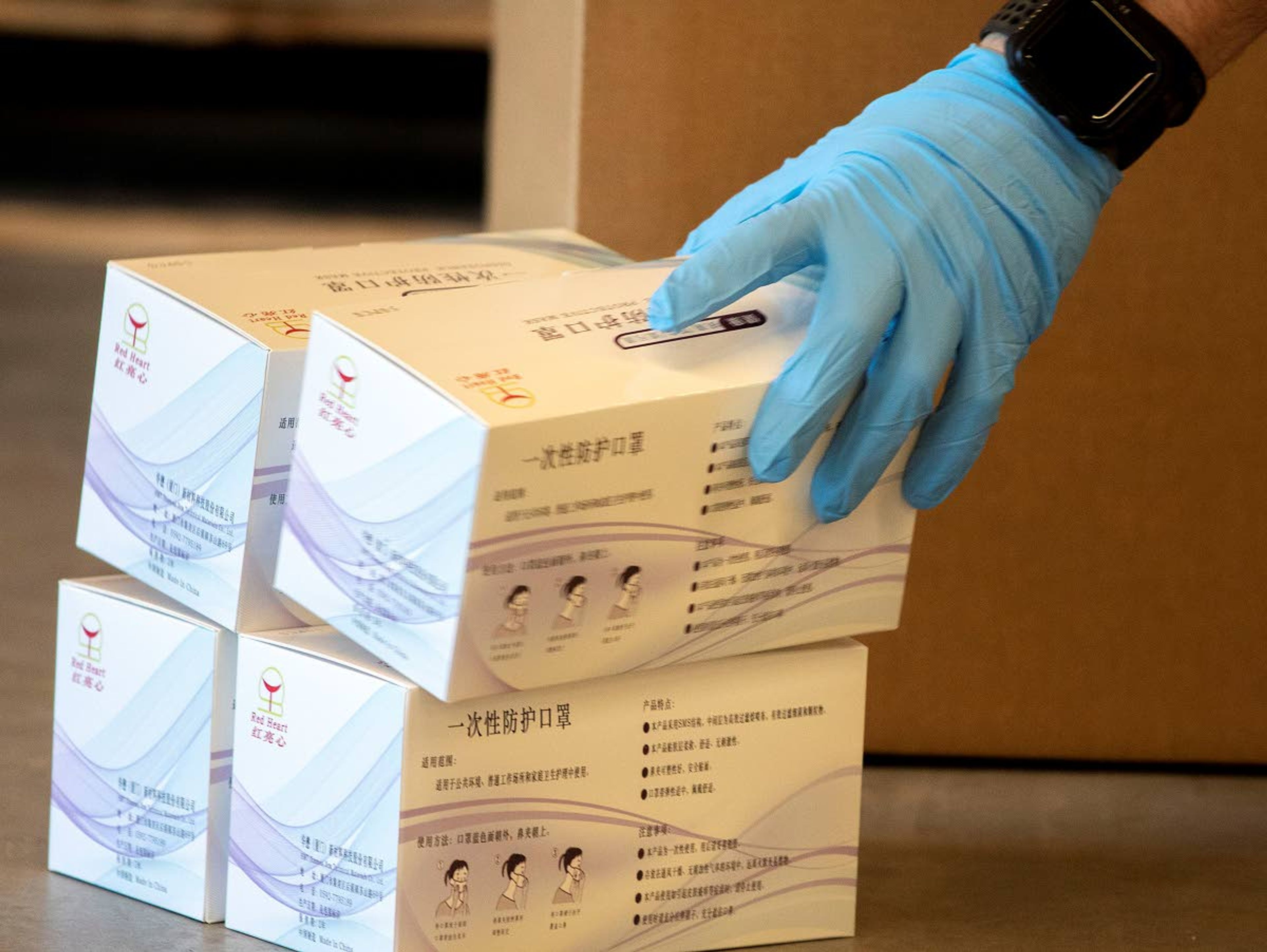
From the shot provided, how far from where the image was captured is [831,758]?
106cm

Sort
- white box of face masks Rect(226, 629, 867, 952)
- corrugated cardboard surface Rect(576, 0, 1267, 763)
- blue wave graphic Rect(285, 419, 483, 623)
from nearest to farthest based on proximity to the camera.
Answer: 1. blue wave graphic Rect(285, 419, 483, 623)
2. white box of face masks Rect(226, 629, 867, 952)
3. corrugated cardboard surface Rect(576, 0, 1267, 763)

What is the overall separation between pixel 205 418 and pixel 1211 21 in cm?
71

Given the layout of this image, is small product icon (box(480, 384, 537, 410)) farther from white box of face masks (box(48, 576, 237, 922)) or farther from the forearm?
the forearm

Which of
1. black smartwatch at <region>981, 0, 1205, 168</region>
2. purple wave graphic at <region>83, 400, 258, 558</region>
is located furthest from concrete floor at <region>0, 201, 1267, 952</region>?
black smartwatch at <region>981, 0, 1205, 168</region>

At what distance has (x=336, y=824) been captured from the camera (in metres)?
0.94

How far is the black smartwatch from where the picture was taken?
40.3 inches

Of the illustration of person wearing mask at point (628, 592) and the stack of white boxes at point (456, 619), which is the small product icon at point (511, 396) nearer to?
the stack of white boxes at point (456, 619)

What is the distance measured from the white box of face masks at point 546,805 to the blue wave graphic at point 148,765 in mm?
42

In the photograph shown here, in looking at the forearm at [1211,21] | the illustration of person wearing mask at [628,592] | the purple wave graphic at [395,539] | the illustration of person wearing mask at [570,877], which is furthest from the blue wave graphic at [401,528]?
the forearm at [1211,21]

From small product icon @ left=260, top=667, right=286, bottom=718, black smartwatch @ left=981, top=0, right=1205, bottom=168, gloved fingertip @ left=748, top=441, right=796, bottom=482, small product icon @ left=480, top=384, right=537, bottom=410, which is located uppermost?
black smartwatch @ left=981, top=0, right=1205, bottom=168

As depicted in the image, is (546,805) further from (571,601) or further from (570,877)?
(571,601)

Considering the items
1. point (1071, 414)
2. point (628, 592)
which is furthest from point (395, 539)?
point (1071, 414)

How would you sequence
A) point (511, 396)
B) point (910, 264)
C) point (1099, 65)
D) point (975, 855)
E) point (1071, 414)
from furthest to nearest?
point (1071, 414) < point (975, 855) < point (1099, 65) < point (910, 264) < point (511, 396)

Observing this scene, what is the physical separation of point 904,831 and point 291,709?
23.2 inches
